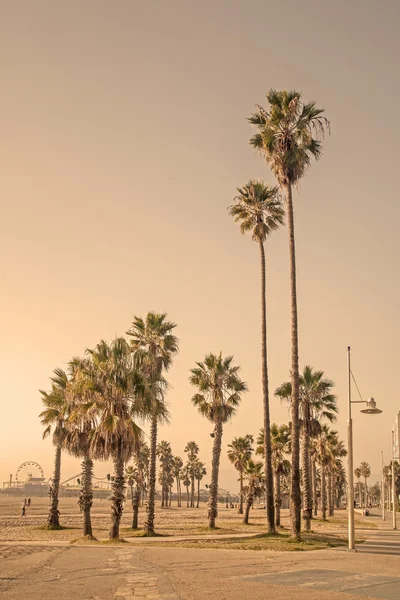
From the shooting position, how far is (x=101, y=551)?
77.9 feet

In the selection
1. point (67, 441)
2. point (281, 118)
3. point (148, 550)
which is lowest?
point (148, 550)

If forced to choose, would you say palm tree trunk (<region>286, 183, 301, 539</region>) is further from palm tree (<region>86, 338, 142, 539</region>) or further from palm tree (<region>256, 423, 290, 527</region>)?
palm tree (<region>256, 423, 290, 527</region>)

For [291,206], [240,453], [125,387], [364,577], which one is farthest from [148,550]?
[240,453]

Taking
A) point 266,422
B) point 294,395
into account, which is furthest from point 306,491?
point 294,395

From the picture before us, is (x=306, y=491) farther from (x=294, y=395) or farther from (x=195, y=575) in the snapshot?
(x=195, y=575)

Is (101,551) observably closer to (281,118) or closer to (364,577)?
(364,577)

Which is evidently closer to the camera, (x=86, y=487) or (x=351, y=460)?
(x=351, y=460)

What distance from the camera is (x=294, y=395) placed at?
30078 millimetres

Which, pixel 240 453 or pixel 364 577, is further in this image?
pixel 240 453

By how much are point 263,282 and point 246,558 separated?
20.3 metres

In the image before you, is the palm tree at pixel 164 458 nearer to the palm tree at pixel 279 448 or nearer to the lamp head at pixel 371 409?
the palm tree at pixel 279 448

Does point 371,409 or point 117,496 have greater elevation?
point 371,409

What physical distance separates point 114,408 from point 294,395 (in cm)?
884

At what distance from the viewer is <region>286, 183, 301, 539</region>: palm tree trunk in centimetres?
2950
